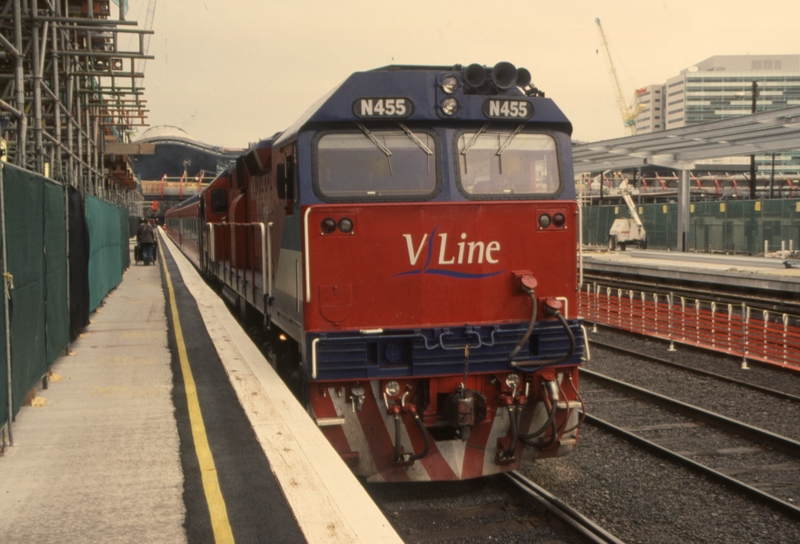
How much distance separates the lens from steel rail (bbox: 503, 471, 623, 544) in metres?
5.95

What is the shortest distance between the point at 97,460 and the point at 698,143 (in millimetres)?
25054

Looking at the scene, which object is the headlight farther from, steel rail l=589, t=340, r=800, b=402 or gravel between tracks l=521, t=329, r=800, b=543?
steel rail l=589, t=340, r=800, b=402

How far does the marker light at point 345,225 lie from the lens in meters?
6.48

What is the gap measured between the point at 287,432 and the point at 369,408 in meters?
1.10

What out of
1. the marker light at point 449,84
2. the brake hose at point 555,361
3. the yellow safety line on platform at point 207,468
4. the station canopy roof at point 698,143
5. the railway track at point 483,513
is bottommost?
the railway track at point 483,513

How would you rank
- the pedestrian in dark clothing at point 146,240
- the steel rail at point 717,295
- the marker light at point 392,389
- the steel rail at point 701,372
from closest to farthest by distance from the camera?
the marker light at point 392,389, the steel rail at point 701,372, the steel rail at point 717,295, the pedestrian in dark clothing at point 146,240

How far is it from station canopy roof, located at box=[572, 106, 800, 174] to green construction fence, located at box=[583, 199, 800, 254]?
3.31 metres

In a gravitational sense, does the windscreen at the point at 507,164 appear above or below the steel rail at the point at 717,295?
above

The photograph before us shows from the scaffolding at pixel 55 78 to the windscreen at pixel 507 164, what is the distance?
3732 mm

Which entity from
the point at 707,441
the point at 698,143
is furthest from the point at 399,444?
the point at 698,143

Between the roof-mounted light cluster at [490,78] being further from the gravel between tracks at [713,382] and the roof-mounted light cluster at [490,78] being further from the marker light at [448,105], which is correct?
the gravel between tracks at [713,382]

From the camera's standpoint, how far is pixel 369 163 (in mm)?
6656

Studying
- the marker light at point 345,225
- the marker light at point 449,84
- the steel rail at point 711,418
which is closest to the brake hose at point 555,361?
the marker light at point 345,225

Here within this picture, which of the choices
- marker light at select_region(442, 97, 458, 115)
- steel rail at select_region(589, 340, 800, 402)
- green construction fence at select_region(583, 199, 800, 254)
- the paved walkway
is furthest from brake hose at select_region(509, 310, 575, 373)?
green construction fence at select_region(583, 199, 800, 254)
